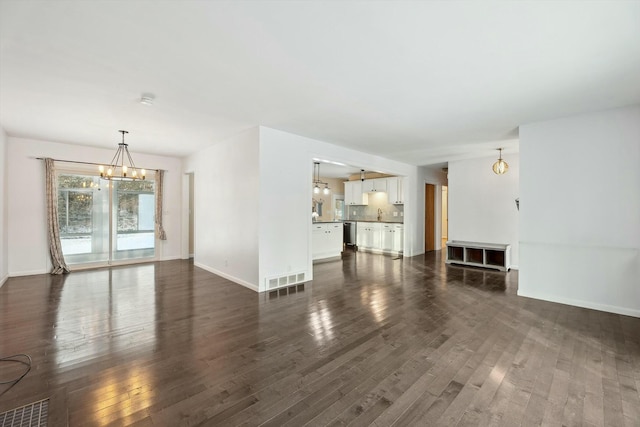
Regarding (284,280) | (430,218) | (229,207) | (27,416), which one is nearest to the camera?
(27,416)

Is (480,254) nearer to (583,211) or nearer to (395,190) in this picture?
(395,190)

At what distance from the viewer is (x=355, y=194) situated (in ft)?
32.4

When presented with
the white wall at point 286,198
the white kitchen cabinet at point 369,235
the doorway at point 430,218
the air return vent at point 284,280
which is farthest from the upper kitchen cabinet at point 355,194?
the air return vent at point 284,280

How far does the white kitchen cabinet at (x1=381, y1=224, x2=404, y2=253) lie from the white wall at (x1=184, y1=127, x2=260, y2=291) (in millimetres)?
5054

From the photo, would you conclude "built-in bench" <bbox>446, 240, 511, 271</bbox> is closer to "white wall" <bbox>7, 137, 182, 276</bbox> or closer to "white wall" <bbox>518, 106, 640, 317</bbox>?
"white wall" <bbox>518, 106, 640, 317</bbox>

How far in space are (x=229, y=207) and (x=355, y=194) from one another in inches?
214

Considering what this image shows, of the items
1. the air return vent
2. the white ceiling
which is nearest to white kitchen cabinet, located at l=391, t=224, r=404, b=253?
the air return vent

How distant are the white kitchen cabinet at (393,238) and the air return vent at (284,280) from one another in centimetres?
417

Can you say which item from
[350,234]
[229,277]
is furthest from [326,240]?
[229,277]

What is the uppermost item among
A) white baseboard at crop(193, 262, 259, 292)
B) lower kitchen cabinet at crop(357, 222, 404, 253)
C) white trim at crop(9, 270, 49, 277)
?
lower kitchen cabinet at crop(357, 222, 404, 253)

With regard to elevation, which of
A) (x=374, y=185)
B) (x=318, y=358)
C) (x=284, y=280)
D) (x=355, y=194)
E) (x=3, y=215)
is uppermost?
(x=374, y=185)

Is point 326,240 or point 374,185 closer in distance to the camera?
point 326,240

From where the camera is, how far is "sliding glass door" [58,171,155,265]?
6.24 metres

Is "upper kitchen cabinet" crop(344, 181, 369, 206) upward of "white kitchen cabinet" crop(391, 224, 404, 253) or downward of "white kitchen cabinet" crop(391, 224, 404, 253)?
upward
